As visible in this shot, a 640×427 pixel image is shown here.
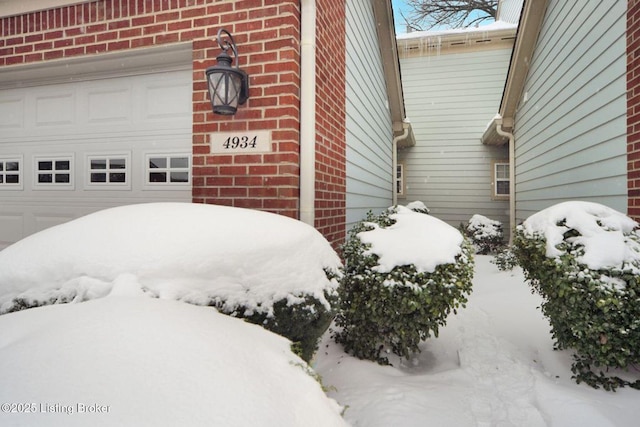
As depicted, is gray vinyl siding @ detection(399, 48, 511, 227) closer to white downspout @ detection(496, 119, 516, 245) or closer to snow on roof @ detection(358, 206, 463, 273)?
white downspout @ detection(496, 119, 516, 245)

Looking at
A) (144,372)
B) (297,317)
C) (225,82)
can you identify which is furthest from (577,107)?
(144,372)

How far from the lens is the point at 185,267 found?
157 cm

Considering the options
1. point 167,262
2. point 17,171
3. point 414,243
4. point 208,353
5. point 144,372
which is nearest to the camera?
point 144,372

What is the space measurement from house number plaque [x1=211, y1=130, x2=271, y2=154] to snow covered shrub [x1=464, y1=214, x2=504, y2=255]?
23.3ft

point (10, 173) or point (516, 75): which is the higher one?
point (516, 75)

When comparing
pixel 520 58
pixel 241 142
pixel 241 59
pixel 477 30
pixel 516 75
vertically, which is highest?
pixel 477 30

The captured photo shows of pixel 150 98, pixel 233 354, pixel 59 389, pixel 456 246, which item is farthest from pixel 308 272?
pixel 150 98

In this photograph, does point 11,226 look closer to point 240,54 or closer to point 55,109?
point 55,109

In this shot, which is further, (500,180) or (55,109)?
(500,180)

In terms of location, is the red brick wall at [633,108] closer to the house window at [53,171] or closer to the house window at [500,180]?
the house window at [53,171]

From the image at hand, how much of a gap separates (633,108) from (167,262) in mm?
4622

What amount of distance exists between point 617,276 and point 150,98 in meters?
4.14

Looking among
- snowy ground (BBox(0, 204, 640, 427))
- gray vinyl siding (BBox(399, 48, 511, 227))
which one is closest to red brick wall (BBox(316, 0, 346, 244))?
snowy ground (BBox(0, 204, 640, 427))

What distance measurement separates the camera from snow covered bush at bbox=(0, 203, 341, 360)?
1.54 m
